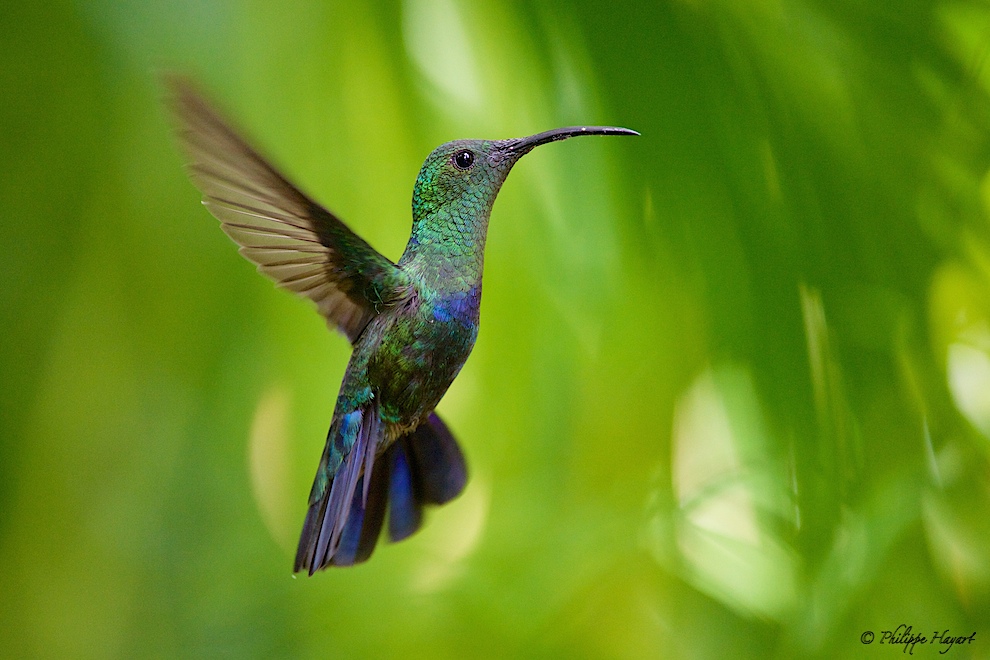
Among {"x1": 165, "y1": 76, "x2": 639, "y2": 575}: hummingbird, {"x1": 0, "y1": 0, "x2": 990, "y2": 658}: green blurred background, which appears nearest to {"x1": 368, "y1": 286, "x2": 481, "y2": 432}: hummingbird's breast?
{"x1": 165, "y1": 76, "x2": 639, "y2": 575}: hummingbird

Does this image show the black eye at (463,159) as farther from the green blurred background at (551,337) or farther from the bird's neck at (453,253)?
the green blurred background at (551,337)

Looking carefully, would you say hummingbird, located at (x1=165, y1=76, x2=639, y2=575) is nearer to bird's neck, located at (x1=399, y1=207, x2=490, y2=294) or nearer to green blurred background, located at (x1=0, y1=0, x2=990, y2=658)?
bird's neck, located at (x1=399, y1=207, x2=490, y2=294)

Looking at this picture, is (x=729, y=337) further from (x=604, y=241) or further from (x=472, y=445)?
(x=472, y=445)

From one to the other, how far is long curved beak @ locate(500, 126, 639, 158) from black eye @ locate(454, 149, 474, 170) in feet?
0.06

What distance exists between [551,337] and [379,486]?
1.77 feet

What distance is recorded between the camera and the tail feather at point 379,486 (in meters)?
0.46

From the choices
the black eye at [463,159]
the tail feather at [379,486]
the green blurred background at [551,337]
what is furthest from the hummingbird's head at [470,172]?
the green blurred background at [551,337]

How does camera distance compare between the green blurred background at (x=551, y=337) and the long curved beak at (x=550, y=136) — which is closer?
the long curved beak at (x=550, y=136)

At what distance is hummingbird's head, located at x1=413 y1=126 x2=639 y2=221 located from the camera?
44 centimetres

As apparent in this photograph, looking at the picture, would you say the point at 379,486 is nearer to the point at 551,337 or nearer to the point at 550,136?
the point at 550,136

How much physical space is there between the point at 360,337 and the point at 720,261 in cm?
63

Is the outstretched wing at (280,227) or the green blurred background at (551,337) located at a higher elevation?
the outstretched wing at (280,227)

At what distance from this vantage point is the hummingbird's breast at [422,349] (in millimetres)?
444

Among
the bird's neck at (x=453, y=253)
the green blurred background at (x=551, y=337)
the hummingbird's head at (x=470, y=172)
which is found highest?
the hummingbird's head at (x=470, y=172)
